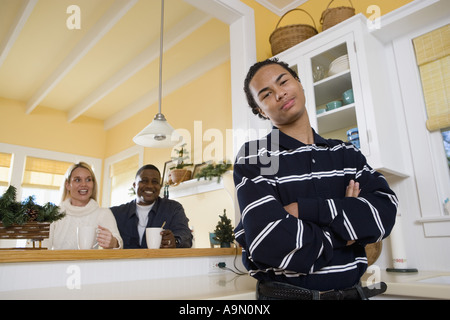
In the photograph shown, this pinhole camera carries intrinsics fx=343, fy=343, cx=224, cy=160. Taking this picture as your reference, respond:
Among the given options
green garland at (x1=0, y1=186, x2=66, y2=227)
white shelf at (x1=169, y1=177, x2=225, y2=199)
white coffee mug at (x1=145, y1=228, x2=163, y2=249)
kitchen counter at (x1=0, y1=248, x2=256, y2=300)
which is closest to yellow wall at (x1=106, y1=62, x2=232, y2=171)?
white shelf at (x1=169, y1=177, x2=225, y2=199)

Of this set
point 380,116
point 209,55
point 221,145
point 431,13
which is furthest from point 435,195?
point 209,55

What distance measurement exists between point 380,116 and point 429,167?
0.38 meters

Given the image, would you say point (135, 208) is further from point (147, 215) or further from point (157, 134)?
point (157, 134)

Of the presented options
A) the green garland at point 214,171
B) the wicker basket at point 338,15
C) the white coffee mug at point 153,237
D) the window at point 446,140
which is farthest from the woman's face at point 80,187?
the window at point 446,140

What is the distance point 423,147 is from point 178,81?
2.86 metres

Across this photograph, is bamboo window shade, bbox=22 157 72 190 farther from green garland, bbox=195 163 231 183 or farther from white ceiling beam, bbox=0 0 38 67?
green garland, bbox=195 163 231 183

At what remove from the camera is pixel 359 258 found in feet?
2.96

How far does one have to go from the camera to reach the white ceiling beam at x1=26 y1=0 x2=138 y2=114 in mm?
2758

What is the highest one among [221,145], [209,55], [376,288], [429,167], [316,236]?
[209,55]

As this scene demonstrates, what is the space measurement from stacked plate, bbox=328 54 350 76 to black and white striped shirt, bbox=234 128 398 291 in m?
1.02

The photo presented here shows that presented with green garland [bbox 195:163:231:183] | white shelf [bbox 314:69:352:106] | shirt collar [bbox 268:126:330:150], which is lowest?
shirt collar [bbox 268:126:330:150]

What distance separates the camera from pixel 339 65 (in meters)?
1.93

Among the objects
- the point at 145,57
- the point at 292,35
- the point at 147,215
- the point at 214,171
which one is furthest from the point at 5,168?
the point at 292,35

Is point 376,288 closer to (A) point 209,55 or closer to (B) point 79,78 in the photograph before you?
(A) point 209,55
